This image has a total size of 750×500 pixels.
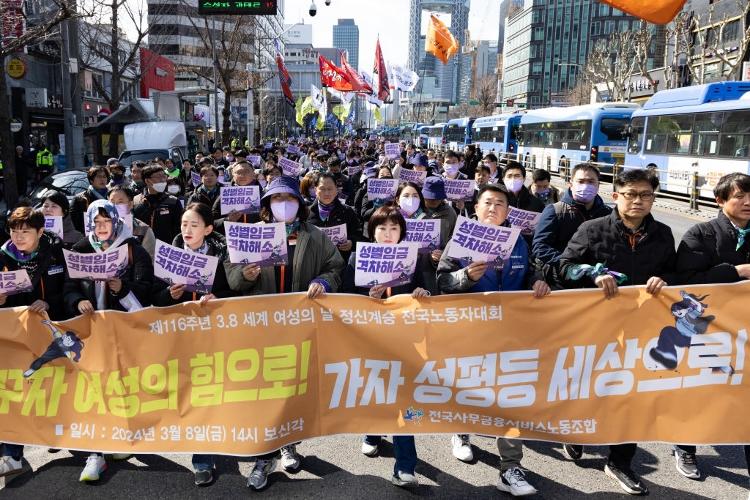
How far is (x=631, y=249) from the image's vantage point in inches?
157

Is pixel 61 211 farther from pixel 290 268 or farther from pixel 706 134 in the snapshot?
pixel 706 134

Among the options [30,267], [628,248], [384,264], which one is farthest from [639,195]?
[30,267]

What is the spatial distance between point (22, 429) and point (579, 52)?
111 m

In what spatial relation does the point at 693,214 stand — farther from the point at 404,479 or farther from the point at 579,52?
the point at 579,52

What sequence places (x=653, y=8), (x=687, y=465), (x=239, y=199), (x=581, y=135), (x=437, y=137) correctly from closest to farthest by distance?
(x=687, y=465) → (x=653, y=8) → (x=239, y=199) → (x=581, y=135) → (x=437, y=137)

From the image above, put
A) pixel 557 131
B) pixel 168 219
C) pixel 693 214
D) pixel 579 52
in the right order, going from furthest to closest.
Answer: pixel 579 52 → pixel 557 131 → pixel 693 214 → pixel 168 219

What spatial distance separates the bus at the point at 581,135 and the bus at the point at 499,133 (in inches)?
121

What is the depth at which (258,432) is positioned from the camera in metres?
3.80

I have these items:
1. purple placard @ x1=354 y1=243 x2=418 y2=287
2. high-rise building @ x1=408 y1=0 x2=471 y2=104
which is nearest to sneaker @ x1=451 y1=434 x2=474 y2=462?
purple placard @ x1=354 y1=243 x2=418 y2=287

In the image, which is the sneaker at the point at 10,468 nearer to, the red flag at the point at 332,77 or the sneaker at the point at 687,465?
the sneaker at the point at 687,465

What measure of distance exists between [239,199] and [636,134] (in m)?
19.7

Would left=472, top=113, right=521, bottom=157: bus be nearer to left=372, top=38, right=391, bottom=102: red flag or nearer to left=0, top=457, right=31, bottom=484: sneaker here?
left=372, top=38, right=391, bottom=102: red flag

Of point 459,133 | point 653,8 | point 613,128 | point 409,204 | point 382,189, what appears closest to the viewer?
point 409,204

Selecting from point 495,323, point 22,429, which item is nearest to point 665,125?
point 495,323
